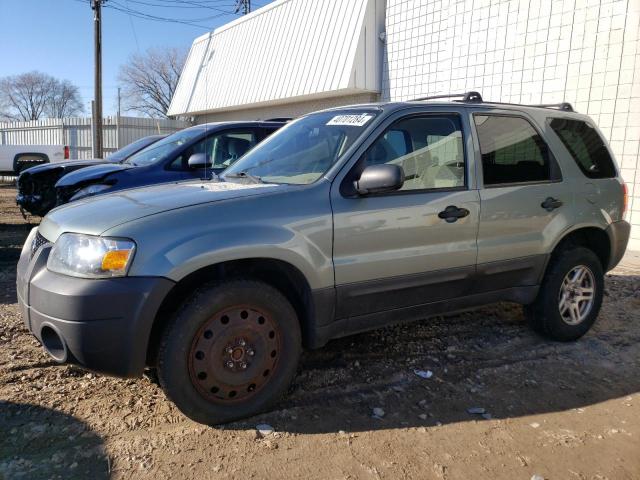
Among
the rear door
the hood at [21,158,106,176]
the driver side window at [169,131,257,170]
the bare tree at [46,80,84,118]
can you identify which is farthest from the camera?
the bare tree at [46,80,84,118]

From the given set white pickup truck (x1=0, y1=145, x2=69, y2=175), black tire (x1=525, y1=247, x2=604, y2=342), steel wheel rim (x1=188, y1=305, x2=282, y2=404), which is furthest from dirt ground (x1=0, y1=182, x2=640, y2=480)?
white pickup truck (x1=0, y1=145, x2=69, y2=175)

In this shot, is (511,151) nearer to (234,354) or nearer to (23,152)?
(234,354)

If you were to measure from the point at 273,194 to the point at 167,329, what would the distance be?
3.18ft

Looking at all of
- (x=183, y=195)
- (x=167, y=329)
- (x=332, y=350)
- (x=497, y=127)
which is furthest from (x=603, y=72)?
(x=167, y=329)

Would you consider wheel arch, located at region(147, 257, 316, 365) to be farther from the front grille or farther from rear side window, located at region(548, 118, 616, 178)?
rear side window, located at region(548, 118, 616, 178)

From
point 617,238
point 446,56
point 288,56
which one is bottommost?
point 617,238

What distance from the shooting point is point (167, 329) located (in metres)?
2.85

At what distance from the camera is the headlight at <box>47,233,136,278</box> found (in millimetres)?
2699

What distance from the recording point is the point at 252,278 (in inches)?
123

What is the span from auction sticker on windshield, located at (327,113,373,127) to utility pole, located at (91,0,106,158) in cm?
1817

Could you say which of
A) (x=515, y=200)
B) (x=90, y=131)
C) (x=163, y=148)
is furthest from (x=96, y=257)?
(x=90, y=131)

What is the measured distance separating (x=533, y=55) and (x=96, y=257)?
8560 millimetres

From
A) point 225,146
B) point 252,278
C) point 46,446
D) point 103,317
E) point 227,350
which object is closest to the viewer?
point 103,317

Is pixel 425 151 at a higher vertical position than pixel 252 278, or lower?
higher
